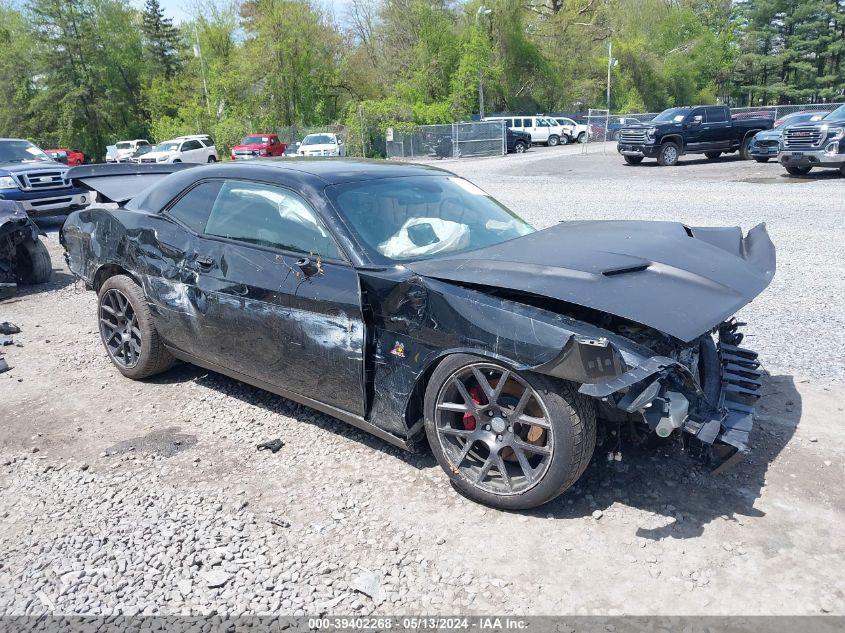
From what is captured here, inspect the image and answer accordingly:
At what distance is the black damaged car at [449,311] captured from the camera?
114 inches

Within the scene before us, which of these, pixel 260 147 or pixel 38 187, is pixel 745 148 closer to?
pixel 38 187

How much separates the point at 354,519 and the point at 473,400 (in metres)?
0.81

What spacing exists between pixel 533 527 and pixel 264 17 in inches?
1981

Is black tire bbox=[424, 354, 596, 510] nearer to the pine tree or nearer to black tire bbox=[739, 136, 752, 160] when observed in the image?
black tire bbox=[739, 136, 752, 160]

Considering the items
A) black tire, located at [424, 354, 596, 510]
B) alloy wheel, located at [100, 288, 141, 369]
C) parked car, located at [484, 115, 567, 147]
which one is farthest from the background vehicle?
parked car, located at [484, 115, 567, 147]

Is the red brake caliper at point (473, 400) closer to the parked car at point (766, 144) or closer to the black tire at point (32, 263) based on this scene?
the black tire at point (32, 263)

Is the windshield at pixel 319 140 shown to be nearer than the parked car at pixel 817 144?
No

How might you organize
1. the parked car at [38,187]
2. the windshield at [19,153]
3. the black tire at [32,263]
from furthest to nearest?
the windshield at [19,153] → the parked car at [38,187] → the black tire at [32,263]

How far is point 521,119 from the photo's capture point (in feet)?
137

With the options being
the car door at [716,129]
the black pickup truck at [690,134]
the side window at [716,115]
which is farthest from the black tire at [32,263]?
the side window at [716,115]

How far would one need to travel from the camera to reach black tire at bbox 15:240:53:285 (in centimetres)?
823

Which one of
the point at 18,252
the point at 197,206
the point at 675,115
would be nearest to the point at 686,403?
the point at 197,206

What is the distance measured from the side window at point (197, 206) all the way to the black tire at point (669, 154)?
21.0 metres

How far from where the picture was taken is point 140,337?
4809 millimetres
